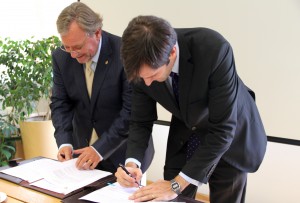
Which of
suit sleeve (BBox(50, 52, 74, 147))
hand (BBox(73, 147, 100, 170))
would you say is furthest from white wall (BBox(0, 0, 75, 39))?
hand (BBox(73, 147, 100, 170))

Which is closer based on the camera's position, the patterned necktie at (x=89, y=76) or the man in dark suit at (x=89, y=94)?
the man in dark suit at (x=89, y=94)

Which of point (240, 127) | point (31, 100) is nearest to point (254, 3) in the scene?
point (240, 127)

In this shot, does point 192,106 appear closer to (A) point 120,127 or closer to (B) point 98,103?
(A) point 120,127

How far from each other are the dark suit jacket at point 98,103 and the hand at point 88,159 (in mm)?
41

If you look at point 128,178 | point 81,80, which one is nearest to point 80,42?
point 81,80

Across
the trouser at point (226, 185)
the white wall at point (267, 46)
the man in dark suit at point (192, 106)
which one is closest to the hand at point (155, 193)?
the man in dark suit at point (192, 106)

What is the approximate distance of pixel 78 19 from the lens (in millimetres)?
1522

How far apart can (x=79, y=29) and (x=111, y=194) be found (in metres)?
0.76

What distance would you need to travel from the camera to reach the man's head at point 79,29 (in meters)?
1.52

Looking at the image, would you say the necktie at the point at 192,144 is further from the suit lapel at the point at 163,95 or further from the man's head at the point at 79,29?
the man's head at the point at 79,29

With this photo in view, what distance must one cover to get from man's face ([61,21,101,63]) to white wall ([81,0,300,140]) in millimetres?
1168

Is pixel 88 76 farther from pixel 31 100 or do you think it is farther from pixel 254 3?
pixel 31 100

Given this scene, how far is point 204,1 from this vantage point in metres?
2.50

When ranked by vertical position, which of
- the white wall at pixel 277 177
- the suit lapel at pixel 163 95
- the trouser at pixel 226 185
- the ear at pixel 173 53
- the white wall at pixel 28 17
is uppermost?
the white wall at pixel 28 17
